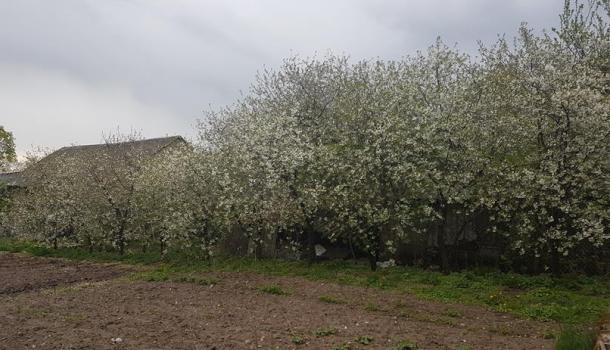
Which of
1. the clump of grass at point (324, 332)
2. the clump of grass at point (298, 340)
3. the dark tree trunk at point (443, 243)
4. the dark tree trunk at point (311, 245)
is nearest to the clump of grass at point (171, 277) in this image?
the dark tree trunk at point (311, 245)

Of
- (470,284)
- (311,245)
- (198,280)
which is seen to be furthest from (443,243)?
(198,280)

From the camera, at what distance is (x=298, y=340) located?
27.8 ft

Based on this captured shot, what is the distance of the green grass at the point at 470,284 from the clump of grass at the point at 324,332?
9.09 feet

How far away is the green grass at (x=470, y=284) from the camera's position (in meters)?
→ 10.8

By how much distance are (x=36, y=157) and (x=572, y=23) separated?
93.6 ft

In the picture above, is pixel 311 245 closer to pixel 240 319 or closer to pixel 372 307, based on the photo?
pixel 372 307

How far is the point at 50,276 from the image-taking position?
55.4ft

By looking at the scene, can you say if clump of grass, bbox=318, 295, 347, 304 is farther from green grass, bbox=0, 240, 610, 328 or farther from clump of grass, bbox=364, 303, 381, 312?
clump of grass, bbox=364, 303, 381, 312

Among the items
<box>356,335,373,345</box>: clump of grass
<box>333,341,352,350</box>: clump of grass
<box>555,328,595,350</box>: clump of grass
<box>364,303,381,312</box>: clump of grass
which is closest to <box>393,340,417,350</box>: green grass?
<box>356,335,373,345</box>: clump of grass

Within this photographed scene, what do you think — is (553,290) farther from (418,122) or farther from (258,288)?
(258,288)

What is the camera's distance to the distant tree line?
13.3 meters

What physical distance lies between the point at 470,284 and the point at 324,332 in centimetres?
596

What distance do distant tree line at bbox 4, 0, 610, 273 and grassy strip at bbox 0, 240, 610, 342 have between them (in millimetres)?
863

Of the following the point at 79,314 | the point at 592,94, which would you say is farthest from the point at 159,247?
the point at 592,94
